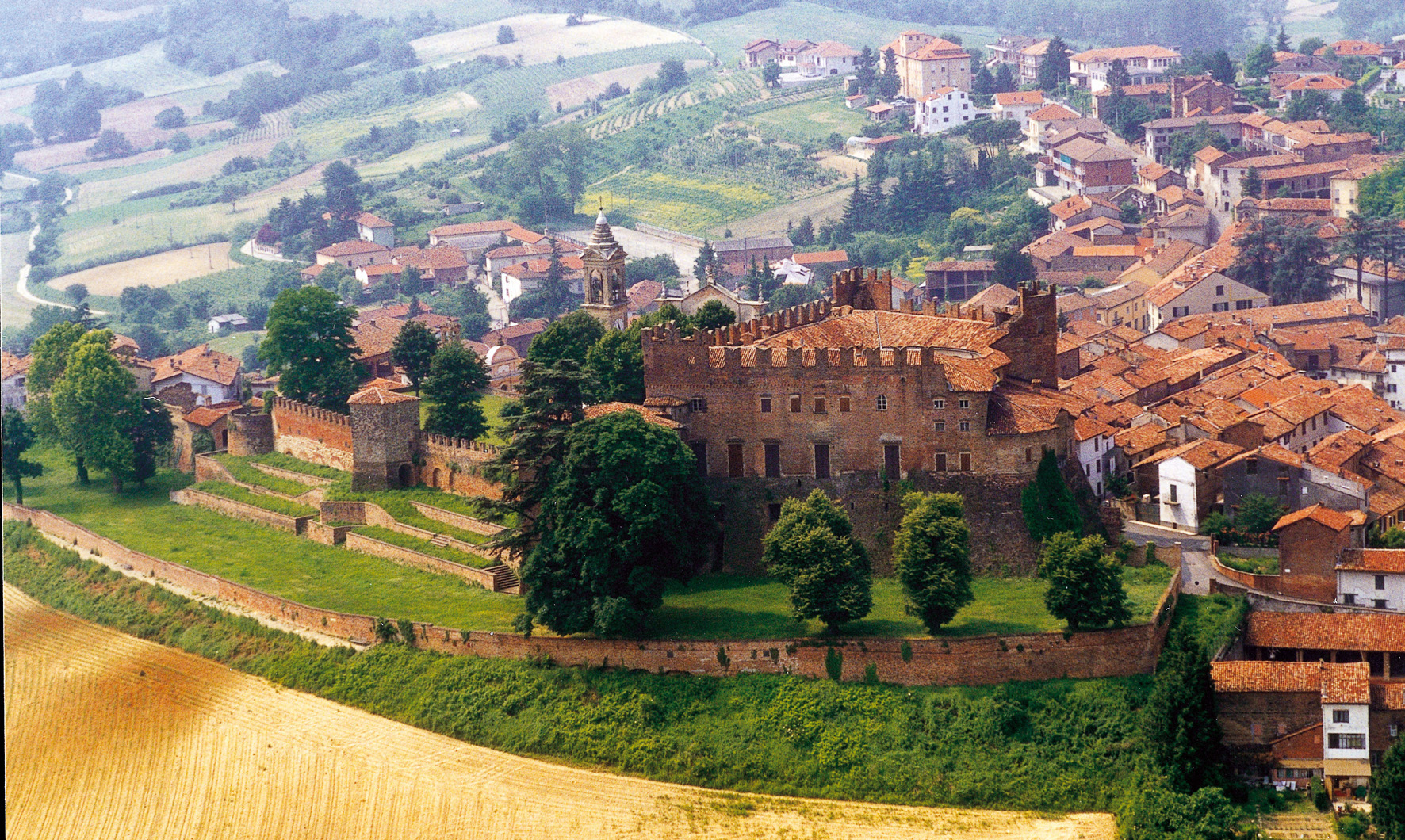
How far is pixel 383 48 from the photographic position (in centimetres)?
17988

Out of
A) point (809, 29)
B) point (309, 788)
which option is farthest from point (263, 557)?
point (809, 29)

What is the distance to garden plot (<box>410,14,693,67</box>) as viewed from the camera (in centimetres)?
17600

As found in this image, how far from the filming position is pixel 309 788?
39781 millimetres

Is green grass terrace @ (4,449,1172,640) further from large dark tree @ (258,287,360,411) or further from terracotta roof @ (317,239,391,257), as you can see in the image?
terracotta roof @ (317,239,391,257)

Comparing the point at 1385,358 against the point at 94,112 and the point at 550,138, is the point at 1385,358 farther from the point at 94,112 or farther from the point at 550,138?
the point at 94,112

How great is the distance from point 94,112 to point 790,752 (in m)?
120

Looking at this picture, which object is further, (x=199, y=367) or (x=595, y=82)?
(x=595, y=82)

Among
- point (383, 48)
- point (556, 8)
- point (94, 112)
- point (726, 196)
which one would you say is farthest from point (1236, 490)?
point (556, 8)

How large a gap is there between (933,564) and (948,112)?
280 feet

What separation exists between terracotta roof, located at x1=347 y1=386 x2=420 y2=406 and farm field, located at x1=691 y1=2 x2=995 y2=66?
117m

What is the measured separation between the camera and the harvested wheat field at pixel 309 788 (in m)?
38.1

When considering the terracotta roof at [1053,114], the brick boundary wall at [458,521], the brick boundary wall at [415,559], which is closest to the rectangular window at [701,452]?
the brick boundary wall at [458,521]

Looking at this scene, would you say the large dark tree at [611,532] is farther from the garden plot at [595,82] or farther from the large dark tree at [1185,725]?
the garden plot at [595,82]

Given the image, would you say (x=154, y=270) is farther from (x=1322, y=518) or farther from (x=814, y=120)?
(x=1322, y=518)
